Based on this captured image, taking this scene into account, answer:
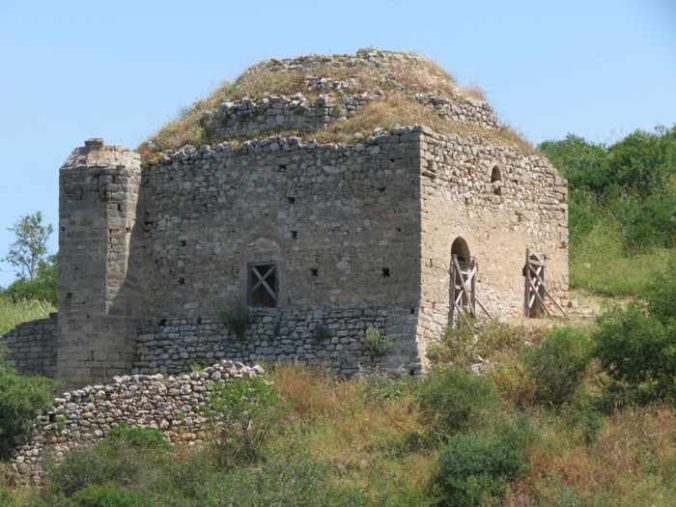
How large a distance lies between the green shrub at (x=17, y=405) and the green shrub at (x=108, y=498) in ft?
7.59

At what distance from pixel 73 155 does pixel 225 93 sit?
2.61 metres

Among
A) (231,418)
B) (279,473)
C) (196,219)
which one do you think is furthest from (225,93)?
(279,473)

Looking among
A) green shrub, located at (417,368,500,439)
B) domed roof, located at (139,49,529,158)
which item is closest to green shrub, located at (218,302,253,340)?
domed roof, located at (139,49,529,158)

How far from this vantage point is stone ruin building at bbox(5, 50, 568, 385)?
2338cm

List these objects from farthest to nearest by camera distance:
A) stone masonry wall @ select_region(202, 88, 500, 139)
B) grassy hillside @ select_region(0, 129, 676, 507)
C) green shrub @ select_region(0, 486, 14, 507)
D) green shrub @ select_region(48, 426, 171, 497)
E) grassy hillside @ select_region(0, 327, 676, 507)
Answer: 1. stone masonry wall @ select_region(202, 88, 500, 139)
2. green shrub @ select_region(48, 426, 171, 497)
3. green shrub @ select_region(0, 486, 14, 507)
4. grassy hillside @ select_region(0, 129, 676, 507)
5. grassy hillside @ select_region(0, 327, 676, 507)

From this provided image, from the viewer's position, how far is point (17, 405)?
70.5 feet

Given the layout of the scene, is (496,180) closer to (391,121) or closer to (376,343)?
(391,121)

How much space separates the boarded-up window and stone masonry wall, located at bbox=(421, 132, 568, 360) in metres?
2.37

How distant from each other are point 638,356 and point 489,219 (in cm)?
461

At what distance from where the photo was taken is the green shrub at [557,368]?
2164 cm

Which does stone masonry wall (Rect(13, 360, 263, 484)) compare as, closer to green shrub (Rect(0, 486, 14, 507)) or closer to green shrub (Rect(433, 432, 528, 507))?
green shrub (Rect(0, 486, 14, 507))

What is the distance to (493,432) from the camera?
2009cm

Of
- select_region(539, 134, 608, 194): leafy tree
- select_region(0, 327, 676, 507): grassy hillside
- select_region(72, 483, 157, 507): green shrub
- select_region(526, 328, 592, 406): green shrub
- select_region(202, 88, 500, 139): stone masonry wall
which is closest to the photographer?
select_region(0, 327, 676, 507): grassy hillside

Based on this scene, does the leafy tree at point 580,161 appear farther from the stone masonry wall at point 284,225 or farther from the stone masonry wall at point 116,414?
the stone masonry wall at point 116,414
